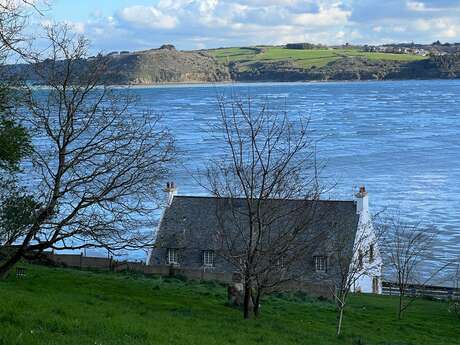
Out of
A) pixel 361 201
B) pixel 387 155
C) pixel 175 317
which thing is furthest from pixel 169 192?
pixel 387 155

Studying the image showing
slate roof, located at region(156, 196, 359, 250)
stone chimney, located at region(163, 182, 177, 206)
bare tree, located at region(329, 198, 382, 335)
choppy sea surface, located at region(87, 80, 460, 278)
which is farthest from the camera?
choppy sea surface, located at region(87, 80, 460, 278)

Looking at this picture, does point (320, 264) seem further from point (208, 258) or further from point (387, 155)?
point (387, 155)

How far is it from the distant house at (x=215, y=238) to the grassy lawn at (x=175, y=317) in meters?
2.43

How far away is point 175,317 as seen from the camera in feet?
62.9

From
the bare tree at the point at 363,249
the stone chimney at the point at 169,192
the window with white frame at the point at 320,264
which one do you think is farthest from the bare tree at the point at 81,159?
the stone chimney at the point at 169,192

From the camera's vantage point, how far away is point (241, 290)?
2645cm

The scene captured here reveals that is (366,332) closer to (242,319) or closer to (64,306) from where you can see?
(242,319)

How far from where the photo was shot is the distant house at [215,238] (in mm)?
36375

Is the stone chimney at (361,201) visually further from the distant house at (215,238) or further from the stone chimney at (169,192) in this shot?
the stone chimney at (169,192)

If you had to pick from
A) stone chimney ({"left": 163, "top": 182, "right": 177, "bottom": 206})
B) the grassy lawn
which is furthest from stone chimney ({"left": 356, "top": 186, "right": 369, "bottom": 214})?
stone chimney ({"left": 163, "top": 182, "right": 177, "bottom": 206})

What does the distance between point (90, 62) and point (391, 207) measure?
3469 centimetres

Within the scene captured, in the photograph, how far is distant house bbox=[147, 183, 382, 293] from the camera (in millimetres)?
36375

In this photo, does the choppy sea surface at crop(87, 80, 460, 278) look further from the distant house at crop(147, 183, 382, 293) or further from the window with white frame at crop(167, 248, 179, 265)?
the window with white frame at crop(167, 248, 179, 265)

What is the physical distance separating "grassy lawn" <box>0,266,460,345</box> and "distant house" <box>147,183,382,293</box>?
2.43 m
